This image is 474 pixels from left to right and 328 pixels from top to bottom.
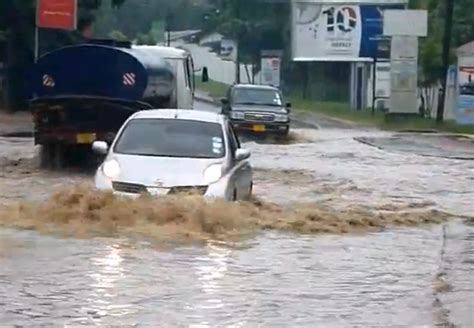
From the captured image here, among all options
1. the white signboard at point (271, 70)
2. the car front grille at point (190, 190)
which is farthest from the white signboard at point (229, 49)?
the car front grille at point (190, 190)

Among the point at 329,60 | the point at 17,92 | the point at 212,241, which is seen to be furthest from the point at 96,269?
the point at 329,60

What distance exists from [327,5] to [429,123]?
87.8 feet

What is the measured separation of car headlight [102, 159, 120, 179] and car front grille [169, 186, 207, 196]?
86cm

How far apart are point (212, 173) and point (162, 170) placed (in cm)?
68

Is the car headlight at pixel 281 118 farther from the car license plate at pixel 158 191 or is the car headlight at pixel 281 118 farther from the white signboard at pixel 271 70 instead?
the white signboard at pixel 271 70

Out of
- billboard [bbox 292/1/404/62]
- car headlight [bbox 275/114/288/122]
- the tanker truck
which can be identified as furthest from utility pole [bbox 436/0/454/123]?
the tanker truck

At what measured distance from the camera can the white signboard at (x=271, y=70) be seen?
76.4 metres

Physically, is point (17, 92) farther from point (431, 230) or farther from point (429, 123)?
point (431, 230)

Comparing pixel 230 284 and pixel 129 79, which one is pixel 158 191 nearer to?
pixel 230 284

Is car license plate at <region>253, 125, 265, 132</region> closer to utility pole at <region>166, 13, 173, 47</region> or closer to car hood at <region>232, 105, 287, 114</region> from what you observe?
car hood at <region>232, 105, 287, 114</region>

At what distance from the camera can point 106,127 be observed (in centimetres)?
2578

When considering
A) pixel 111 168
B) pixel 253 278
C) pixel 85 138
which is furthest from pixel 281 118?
pixel 253 278

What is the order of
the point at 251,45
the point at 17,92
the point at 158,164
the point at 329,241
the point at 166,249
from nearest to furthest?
the point at 166,249 → the point at 329,241 → the point at 158,164 → the point at 17,92 → the point at 251,45

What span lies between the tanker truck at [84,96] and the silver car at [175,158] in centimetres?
629
